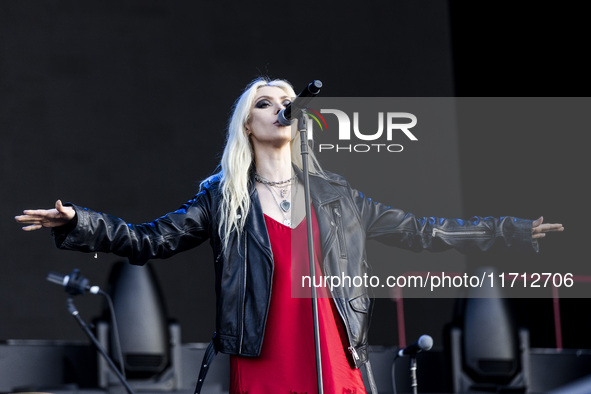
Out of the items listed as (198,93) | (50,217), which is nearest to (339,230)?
(50,217)

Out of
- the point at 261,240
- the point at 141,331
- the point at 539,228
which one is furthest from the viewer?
the point at 141,331

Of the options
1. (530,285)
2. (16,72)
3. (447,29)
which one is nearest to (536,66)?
(447,29)

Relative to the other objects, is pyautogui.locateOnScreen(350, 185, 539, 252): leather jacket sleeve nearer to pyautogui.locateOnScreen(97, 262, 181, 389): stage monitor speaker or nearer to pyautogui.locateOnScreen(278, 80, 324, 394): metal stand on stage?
pyautogui.locateOnScreen(278, 80, 324, 394): metal stand on stage

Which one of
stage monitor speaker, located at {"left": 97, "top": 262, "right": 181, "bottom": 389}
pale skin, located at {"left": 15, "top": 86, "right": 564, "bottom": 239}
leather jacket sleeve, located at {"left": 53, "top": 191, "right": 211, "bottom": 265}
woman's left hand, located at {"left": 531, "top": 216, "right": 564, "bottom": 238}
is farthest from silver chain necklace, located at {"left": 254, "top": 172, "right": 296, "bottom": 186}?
stage monitor speaker, located at {"left": 97, "top": 262, "right": 181, "bottom": 389}

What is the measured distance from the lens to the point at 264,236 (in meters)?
2.37

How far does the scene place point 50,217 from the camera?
7.34ft

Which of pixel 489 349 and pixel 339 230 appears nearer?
pixel 339 230

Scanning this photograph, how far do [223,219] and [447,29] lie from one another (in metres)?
4.33

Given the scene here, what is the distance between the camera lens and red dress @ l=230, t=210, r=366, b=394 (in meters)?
2.24

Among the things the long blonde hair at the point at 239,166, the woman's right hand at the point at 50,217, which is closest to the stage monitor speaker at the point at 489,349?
the long blonde hair at the point at 239,166

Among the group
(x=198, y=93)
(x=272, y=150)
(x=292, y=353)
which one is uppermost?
(x=198, y=93)

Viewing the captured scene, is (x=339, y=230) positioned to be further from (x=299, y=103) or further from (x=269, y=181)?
(x=299, y=103)

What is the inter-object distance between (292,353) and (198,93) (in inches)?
148

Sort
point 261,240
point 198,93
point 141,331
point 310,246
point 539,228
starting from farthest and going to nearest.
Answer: point 198,93 < point 141,331 < point 539,228 < point 261,240 < point 310,246
